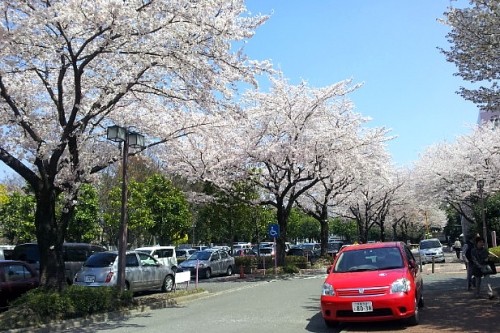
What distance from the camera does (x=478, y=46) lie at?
1109 centimetres

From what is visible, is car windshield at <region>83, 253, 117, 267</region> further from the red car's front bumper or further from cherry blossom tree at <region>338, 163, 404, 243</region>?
cherry blossom tree at <region>338, 163, 404, 243</region>

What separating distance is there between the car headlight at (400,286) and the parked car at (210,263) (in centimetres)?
1796

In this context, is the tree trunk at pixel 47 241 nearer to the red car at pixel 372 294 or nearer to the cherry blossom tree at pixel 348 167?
the red car at pixel 372 294

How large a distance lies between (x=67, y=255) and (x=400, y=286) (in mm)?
14639

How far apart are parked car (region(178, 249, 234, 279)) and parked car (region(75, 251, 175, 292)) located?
25.9ft

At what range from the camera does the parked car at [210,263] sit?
26484 millimetres

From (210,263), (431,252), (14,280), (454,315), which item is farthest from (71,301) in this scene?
Answer: (431,252)

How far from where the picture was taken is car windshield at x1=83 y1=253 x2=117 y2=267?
16.2 metres

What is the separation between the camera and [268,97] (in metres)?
25.3

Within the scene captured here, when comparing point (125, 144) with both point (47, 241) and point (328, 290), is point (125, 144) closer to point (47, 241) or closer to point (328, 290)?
point (47, 241)

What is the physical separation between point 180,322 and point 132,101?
7050 millimetres

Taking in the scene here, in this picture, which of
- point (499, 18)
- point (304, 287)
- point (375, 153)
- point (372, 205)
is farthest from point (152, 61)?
point (372, 205)

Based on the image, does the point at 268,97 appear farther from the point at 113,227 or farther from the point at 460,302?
the point at 113,227

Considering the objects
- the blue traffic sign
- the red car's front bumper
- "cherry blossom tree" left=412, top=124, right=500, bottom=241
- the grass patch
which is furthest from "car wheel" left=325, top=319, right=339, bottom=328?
"cherry blossom tree" left=412, top=124, right=500, bottom=241
